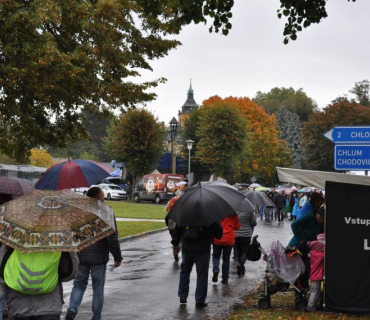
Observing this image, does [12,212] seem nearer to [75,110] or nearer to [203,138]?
[75,110]

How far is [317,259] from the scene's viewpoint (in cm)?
971

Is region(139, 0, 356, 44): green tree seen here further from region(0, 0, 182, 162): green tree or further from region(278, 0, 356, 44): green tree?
region(0, 0, 182, 162): green tree

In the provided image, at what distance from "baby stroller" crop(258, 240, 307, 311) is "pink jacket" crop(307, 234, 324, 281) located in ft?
0.55

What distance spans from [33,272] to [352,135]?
23.8 ft

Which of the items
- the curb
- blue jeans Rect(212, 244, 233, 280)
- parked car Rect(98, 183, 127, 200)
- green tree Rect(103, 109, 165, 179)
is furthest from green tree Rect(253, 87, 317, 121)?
blue jeans Rect(212, 244, 233, 280)

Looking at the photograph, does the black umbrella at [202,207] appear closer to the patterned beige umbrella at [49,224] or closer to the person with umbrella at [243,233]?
the patterned beige umbrella at [49,224]

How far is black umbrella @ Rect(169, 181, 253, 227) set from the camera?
943cm

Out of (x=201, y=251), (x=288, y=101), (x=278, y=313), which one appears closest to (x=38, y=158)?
(x=288, y=101)

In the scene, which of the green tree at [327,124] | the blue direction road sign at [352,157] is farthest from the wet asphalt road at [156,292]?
the green tree at [327,124]

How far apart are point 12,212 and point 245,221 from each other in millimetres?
8697

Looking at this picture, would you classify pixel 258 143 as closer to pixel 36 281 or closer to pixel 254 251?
pixel 254 251

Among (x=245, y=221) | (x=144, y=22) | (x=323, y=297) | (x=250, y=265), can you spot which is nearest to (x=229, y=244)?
(x=245, y=221)

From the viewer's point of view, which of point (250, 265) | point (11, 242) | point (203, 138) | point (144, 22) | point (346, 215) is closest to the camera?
point (11, 242)

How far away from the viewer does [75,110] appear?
18250mm
